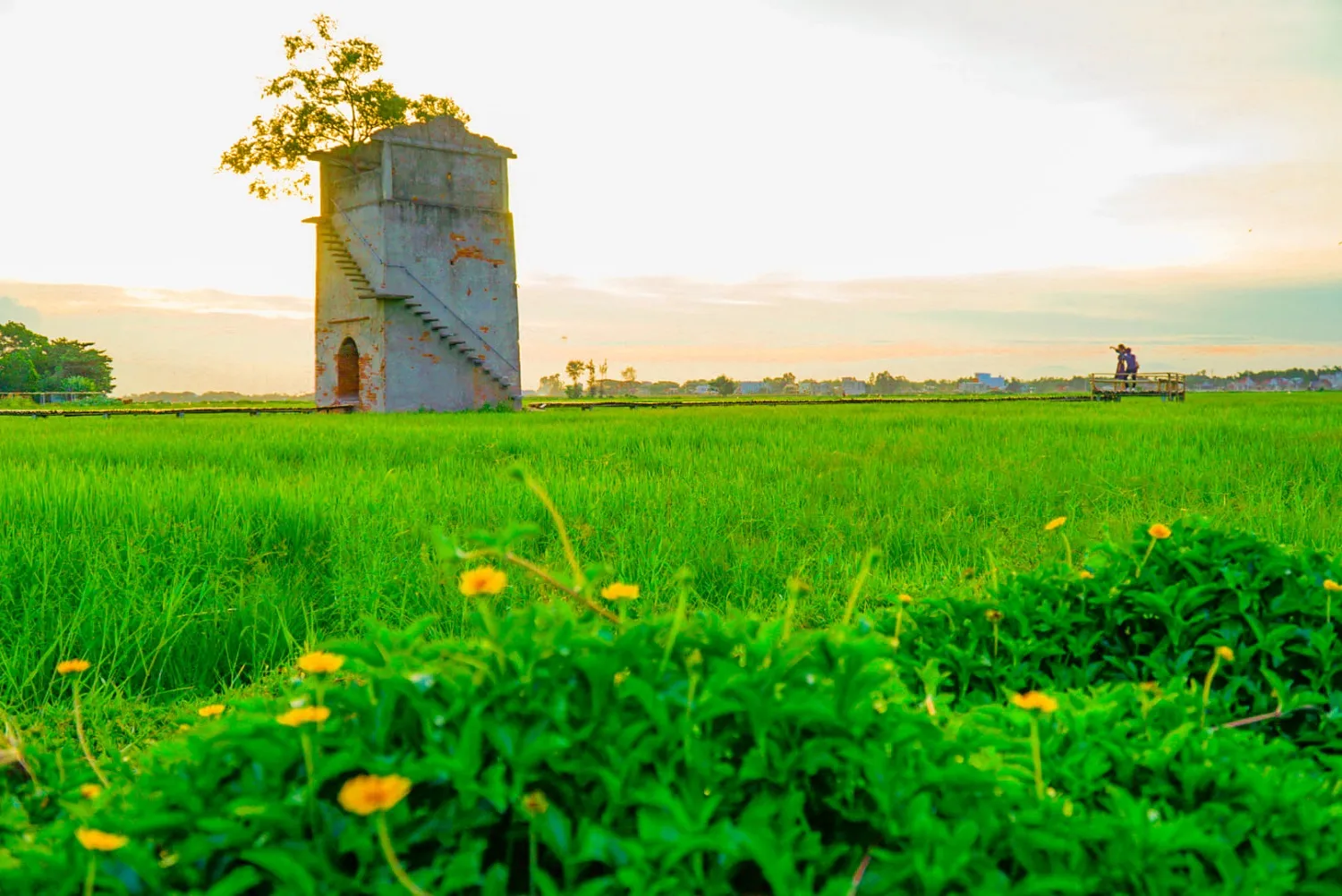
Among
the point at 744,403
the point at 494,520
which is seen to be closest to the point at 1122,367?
the point at 744,403

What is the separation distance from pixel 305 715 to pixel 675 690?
18.8 inches

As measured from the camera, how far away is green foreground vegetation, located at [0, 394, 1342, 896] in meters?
1.20

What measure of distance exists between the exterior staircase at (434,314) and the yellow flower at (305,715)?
2117cm

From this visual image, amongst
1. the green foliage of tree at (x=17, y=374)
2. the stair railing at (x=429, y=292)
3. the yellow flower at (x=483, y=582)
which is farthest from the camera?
the green foliage of tree at (x=17, y=374)

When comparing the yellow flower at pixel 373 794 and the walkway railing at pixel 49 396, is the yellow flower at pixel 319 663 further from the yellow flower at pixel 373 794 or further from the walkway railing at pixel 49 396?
the walkway railing at pixel 49 396

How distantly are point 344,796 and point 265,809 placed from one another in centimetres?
18

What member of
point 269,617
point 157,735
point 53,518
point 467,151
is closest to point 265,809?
point 157,735

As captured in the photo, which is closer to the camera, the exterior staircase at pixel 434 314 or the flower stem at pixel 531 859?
the flower stem at pixel 531 859

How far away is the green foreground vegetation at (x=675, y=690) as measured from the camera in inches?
47.2

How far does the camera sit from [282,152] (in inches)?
980

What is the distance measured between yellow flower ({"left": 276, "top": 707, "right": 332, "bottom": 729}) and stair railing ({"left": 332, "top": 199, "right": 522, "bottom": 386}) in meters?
21.5

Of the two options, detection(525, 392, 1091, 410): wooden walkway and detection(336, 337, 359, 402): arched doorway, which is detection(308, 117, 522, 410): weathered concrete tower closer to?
detection(336, 337, 359, 402): arched doorway

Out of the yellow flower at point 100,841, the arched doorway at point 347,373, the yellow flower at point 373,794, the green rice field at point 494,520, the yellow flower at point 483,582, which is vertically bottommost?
the green rice field at point 494,520

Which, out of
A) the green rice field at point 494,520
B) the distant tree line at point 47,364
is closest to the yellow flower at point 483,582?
the green rice field at point 494,520
